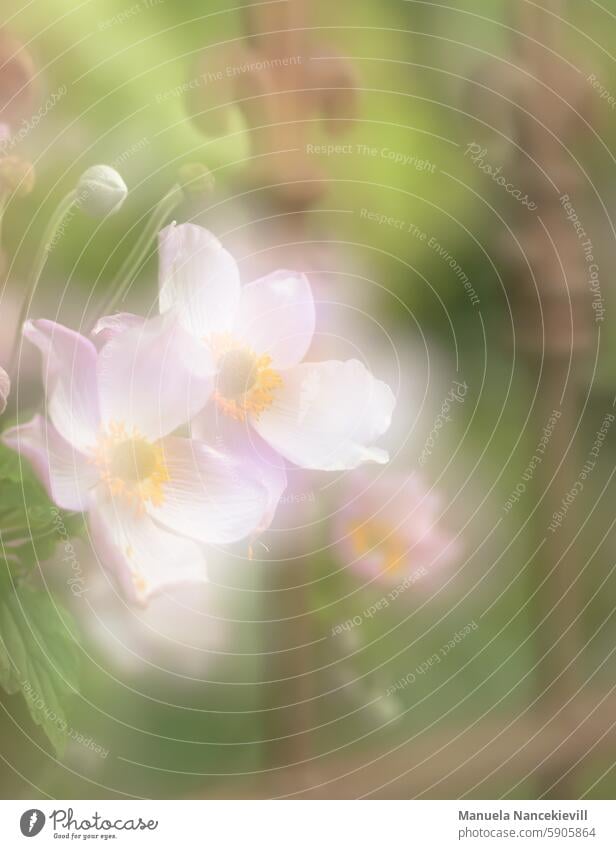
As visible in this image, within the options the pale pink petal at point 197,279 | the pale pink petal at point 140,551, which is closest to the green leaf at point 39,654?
the pale pink petal at point 140,551

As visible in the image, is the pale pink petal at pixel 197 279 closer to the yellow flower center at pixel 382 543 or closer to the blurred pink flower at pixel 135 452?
the blurred pink flower at pixel 135 452

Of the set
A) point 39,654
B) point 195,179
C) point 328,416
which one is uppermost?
point 195,179

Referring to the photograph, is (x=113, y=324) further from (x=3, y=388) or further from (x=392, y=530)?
(x=392, y=530)

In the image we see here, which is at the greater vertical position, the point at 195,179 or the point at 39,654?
the point at 195,179

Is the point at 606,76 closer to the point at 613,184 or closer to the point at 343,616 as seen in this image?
the point at 613,184

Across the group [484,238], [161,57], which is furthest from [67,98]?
[484,238]

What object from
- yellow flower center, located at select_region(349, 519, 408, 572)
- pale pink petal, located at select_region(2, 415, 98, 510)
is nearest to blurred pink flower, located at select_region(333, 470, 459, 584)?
yellow flower center, located at select_region(349, 519, 408, 572)

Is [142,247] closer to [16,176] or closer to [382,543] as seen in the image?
[16,176]

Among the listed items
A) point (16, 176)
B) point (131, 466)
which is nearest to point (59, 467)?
point (131, 466)
